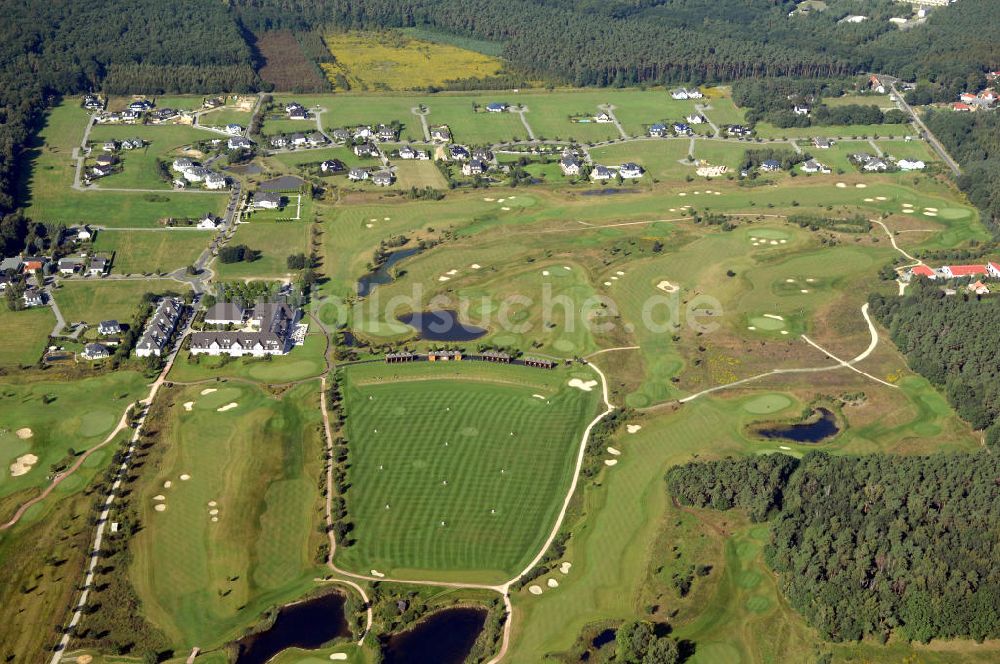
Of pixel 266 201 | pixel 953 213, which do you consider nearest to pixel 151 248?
pixel 266 201

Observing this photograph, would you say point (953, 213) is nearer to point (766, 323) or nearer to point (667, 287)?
point (766, 323)

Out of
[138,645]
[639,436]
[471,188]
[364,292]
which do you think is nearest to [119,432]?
[138,645]

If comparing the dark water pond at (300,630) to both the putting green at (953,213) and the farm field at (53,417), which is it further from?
the putting green at (953,213)

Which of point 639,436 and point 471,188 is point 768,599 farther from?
point 471,188

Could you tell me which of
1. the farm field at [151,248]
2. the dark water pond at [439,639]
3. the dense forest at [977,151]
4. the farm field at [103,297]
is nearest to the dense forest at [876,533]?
the dark water pond at [439,639]

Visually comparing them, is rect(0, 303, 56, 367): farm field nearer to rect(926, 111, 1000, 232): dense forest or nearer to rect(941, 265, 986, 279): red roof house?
rect(941, 265, 986, 279): red roof house

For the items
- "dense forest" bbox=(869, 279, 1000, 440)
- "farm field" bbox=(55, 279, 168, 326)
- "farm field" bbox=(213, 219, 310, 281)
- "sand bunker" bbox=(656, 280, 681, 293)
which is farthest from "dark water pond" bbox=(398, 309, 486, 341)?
"dense forest" bbox=(869, 279, 1000, 440)
